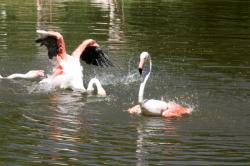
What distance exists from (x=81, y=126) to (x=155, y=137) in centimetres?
132

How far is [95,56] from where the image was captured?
57.2 feet

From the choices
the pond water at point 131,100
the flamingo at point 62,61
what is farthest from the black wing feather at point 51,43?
the pond water at point 131,100

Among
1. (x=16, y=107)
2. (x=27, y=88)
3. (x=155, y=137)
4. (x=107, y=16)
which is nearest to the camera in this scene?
(x=155, y=137)

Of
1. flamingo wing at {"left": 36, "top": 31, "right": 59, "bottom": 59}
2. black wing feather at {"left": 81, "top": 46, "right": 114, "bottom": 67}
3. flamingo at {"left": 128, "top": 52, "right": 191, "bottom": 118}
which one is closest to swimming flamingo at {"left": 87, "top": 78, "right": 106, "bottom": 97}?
flamingo wing at {"left": 36, "top": 31, "right": 59, "bottom": 59}

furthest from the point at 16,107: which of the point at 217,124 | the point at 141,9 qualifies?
the point at 141,9

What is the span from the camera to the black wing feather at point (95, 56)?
17.3 m

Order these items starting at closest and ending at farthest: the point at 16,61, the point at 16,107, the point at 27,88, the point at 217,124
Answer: the point at 217,124
the point at 16,107
the point at 27,88
the point at 16,61

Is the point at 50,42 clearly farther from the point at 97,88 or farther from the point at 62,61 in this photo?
the point at 97,88

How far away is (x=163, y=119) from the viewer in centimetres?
1235

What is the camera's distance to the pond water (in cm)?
1012

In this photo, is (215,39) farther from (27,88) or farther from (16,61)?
(27,88)

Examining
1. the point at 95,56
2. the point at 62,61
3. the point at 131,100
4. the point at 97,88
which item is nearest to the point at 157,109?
the point at 131,100

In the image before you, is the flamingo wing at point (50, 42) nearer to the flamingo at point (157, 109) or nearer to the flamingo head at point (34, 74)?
the flamingo head at point (34, 74)

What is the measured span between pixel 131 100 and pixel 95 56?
368 cm
